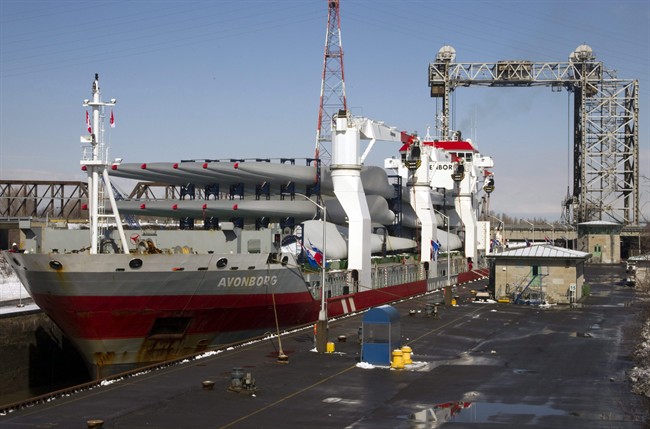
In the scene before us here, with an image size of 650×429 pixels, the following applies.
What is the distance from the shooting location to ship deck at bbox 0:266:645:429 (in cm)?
2350

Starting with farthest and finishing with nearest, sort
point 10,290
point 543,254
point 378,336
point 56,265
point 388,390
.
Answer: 1. point 10,290
2. point 543,254
3. point 56,265
4. point 378,336
5. point 388,390

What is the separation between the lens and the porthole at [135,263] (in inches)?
1448

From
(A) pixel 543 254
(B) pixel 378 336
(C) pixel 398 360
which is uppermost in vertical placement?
(A) pixel 543 254

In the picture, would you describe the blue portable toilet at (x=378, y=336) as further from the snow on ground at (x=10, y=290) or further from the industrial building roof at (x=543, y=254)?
the snow on ground at (x=10, y=290)

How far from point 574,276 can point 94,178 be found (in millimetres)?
37769

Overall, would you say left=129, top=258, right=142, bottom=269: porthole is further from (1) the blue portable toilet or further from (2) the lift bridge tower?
(2) the lift bridge tower

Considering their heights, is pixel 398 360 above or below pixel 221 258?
below

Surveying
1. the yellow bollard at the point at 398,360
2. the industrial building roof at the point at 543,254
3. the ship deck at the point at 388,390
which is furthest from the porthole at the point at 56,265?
the industrial building roof at the point at 543,254

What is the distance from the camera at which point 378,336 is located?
32875 millimetres

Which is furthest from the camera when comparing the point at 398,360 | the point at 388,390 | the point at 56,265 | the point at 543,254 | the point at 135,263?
the point at 543,254

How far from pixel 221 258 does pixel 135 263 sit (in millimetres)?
4800

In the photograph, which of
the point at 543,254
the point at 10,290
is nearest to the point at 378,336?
the point at 543,254

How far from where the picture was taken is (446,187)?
9625 cm

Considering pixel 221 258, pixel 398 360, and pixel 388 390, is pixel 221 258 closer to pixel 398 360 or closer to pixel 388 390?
pixel 398 360
